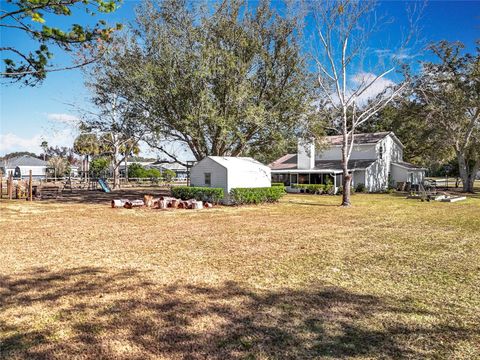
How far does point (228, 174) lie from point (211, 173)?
1.52 meters

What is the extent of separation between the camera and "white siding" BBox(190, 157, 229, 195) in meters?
21.2

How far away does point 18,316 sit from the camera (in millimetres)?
4512

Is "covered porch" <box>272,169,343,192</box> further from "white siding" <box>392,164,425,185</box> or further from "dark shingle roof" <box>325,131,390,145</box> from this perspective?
"white siding" <box>392,164,425,185</box>

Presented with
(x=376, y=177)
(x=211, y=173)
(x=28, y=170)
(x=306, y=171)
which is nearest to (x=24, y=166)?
(x=28, y=170)

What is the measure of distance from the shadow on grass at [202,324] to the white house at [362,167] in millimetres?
28360

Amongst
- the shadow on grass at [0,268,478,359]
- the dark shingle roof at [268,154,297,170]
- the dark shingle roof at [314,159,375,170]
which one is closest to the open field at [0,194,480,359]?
the shadow on grass at [0,268,478,359]

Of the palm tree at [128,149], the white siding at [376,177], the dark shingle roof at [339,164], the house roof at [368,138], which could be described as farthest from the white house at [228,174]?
the palm tree at [128,149]

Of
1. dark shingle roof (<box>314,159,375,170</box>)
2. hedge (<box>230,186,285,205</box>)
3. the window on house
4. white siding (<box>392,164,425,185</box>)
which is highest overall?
dark shingle roof (<box>314,159,375,170</box>)

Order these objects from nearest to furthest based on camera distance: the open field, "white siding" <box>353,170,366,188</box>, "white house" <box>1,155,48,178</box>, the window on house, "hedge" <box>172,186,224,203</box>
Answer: the open field, "hedge" <box>172,186,224,203</box>, the window on house, "white siding" <box>353,170,366,188</box>, "white house" <box>1,155,48,178</box>

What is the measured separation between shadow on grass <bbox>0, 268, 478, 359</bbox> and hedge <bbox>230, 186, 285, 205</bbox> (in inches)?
584

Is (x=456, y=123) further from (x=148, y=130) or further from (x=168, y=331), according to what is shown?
(x=168, y=331)

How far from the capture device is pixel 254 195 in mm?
21234

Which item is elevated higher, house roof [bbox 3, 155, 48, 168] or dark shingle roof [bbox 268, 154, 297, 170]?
house roof [bbox 3, 155, 48, 168]

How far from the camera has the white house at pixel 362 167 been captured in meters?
33.9
